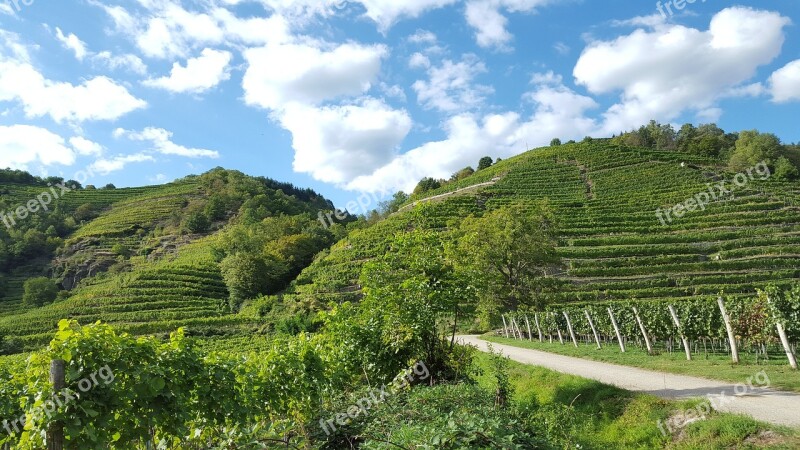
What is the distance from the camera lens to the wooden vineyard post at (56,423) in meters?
4.12

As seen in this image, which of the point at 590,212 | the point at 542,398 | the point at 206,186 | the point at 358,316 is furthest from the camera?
the point at 206,186

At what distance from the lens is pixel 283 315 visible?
154 feet

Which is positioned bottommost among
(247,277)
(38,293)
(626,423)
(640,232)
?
(626,423)

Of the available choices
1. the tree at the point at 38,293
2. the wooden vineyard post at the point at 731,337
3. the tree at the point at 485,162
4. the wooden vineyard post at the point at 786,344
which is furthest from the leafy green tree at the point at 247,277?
the tree at the point at 485,162

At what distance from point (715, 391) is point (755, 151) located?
91497mm

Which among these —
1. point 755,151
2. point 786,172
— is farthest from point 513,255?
point 755,151

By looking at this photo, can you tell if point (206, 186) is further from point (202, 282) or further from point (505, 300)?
point (505, 300)

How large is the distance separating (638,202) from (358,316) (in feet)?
205

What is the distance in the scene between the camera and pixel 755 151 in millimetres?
79625

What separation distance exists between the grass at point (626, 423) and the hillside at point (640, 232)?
16593 mm

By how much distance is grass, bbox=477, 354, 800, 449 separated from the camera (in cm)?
637

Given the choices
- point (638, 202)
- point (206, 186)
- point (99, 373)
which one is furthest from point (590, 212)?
point (206, 186)

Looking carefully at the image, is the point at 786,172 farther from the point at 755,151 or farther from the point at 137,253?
the point at 137,253

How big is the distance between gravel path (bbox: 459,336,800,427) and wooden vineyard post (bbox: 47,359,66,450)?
9150 millimetres
